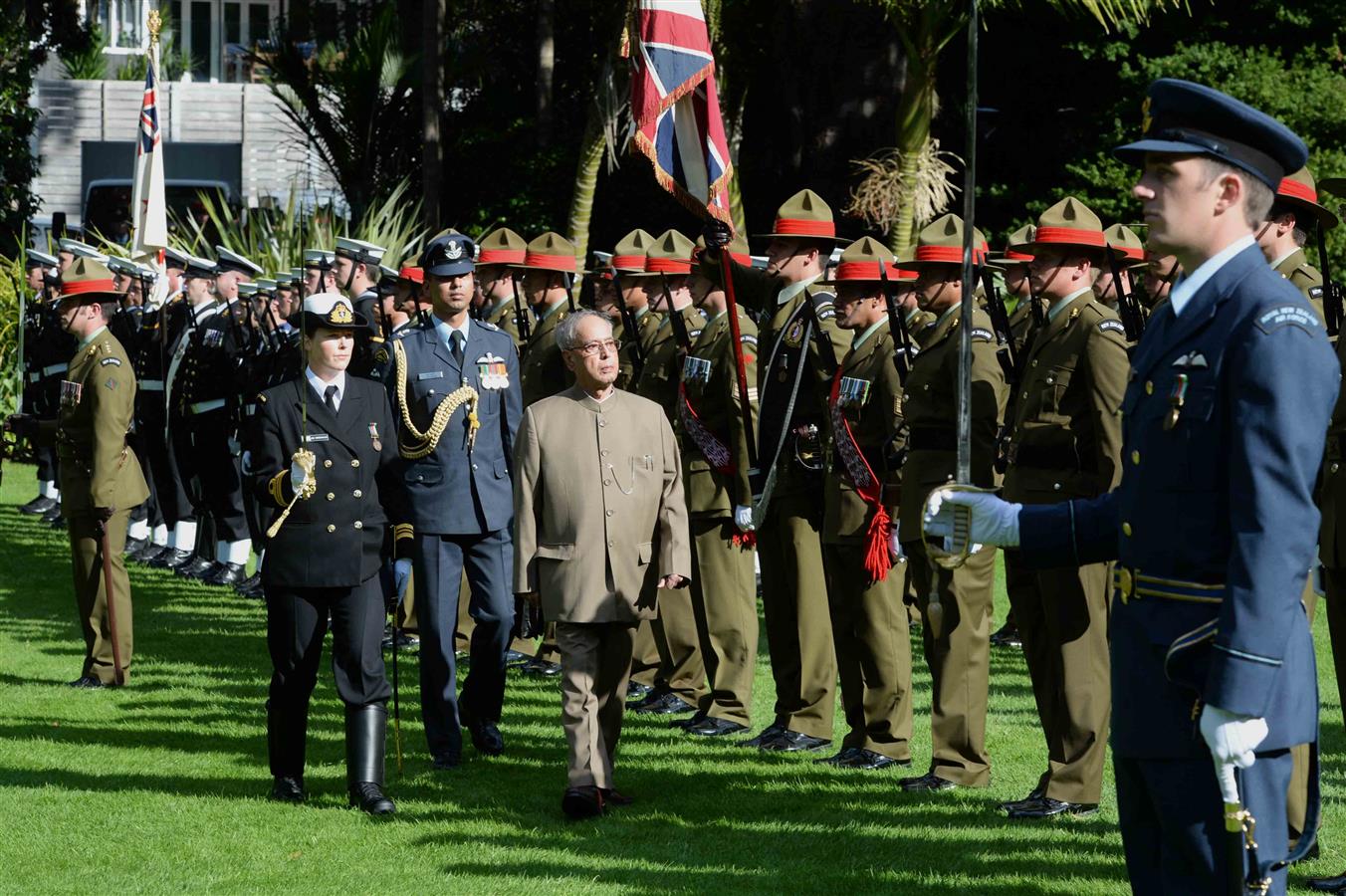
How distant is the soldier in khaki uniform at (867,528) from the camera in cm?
859

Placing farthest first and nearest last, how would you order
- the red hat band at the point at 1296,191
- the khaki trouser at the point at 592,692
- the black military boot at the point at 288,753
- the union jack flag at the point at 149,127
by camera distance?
the union jack flag at the point at 149,127, the black military boot at the point at 288,753, the khaki trouser at the point at 592,692, the red hat band at the point at 1296,191

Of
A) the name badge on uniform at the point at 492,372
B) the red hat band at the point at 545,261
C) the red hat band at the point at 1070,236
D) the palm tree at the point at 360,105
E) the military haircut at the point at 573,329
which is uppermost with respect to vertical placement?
the palm tree at the point at 360,105

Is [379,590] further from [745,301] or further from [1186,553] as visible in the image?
[1186,553]

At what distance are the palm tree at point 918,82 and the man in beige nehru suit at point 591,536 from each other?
11765mm

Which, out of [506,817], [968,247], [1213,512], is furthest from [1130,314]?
[1213,512]

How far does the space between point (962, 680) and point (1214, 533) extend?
4.03m

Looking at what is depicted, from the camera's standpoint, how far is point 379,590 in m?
7.96

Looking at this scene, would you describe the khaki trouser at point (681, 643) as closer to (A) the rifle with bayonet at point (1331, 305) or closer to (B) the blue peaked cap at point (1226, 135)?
(A) the rifle with bayonet at point (1331, 305)

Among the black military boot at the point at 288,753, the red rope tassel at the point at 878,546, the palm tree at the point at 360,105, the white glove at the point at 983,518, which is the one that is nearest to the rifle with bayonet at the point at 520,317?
the red rope tassel at the point at 878,546

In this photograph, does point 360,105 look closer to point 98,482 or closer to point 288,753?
point 98,482

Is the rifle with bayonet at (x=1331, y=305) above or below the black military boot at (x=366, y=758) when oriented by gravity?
above

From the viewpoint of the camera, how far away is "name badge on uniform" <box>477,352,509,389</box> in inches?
356

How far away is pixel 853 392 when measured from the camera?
28.5 ft

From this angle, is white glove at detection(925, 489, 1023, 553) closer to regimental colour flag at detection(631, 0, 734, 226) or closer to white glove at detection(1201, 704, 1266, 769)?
white glove at detection(1201, 704, 1266, 769)
